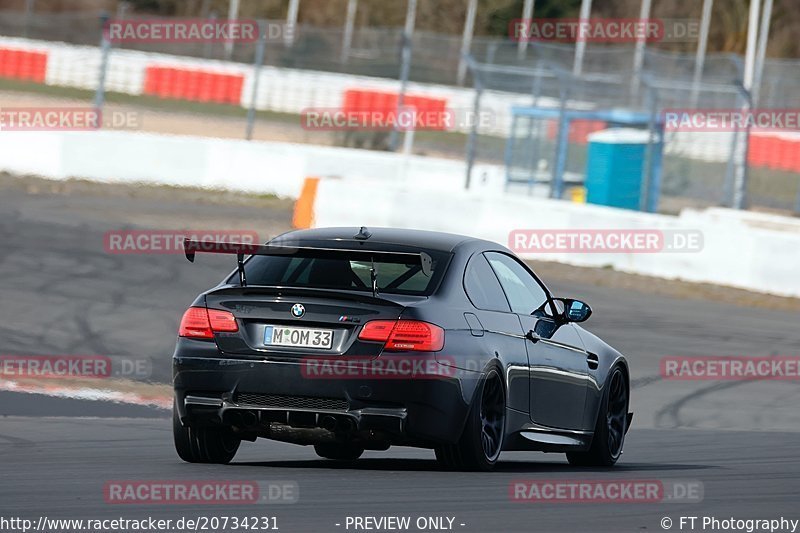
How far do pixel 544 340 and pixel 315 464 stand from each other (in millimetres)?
1429

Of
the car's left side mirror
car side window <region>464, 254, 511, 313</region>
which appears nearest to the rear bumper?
car side window <region>464, 254, 511, 313</region>

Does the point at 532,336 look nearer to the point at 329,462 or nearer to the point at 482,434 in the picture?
the point at 482,434

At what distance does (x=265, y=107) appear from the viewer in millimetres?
42000

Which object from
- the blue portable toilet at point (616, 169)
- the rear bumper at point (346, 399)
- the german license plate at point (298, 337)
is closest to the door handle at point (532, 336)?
the rear bumper at point (346, 399)

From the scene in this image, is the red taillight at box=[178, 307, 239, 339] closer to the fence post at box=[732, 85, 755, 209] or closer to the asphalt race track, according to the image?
the asphalt race track

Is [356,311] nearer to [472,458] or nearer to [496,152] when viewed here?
[472,458]

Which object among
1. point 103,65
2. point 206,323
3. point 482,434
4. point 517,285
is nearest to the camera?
point 206,323

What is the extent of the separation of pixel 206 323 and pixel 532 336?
1831 millimetres

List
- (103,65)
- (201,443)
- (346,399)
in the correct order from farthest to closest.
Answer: (103,65)
(201,443)
(346,399)

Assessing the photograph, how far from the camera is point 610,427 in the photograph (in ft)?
30.8

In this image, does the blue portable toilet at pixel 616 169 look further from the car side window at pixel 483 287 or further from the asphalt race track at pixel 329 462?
the car side window at pixel 483 287

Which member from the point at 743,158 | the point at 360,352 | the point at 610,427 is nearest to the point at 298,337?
the point at 360,352

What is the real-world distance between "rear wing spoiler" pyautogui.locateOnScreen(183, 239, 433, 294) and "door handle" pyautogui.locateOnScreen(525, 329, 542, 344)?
785 mm

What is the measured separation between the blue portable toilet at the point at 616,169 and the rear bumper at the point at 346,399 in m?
18.3
